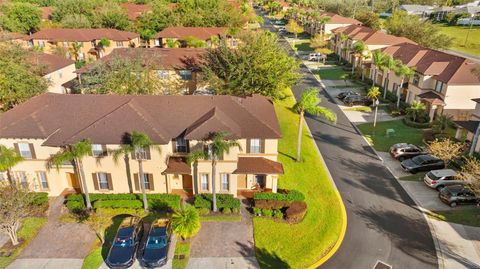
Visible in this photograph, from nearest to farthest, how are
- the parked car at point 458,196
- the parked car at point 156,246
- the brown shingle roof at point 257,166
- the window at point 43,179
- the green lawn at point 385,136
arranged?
the parked car at point 156,246 → the brown shingle roof at point 257,166 → the parked car at point 458,196 → the window at point 43,179 → the green lawn at point 385,136

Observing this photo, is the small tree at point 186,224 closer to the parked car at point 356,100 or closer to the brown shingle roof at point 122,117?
the brown shingle roof at point 122,117

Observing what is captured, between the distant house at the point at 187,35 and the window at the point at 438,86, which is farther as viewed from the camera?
the distant house at the point at 187,35

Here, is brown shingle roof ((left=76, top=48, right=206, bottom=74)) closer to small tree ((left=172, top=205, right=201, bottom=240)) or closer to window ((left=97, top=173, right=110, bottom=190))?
window ((left=97, top=173, right=110, bottom=190))

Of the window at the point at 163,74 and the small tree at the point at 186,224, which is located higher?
the window at the point at 163,74

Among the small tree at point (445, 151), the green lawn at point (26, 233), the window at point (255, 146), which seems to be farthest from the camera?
the small tree at point (445, 151)

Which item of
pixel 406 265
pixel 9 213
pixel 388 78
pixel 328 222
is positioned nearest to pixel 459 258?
pixel 406 265

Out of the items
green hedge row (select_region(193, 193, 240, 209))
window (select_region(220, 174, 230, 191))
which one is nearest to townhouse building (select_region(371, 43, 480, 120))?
window (select_region(220, 174, 230, 191))

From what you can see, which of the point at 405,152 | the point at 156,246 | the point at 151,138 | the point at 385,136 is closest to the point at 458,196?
the point at 405,152

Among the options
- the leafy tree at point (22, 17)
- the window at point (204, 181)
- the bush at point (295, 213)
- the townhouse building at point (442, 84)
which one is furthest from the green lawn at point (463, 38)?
the leafy tree at point (22, 17)

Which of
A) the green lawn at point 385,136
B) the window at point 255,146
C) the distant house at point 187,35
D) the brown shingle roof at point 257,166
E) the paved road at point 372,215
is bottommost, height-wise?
the paved road at point 372,215
